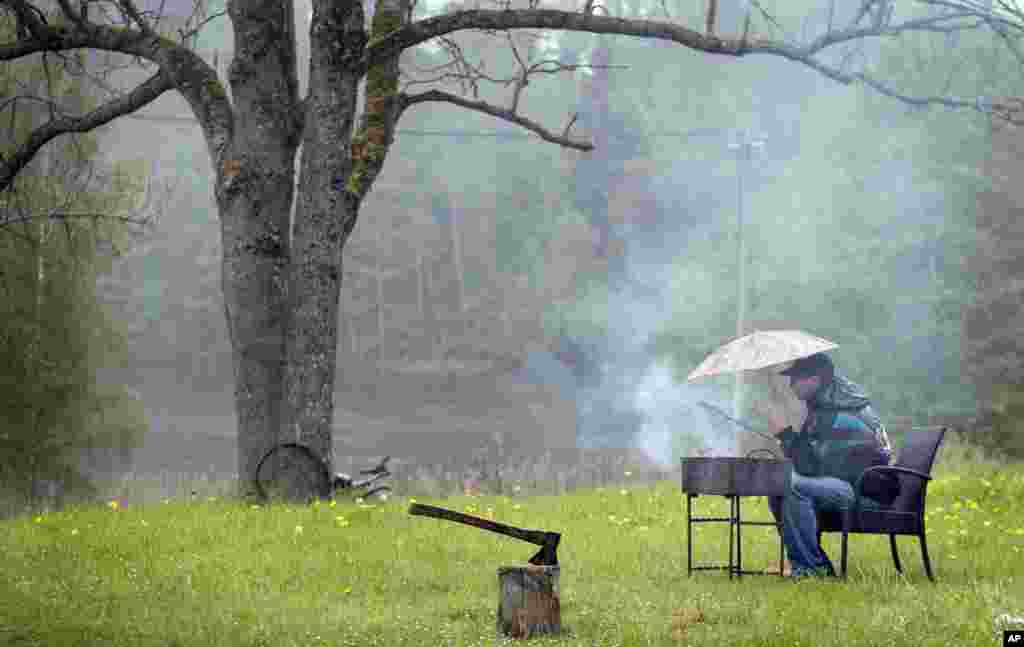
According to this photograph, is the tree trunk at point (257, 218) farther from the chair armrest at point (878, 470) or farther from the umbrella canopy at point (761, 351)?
the chair armrest at point (878, 470)

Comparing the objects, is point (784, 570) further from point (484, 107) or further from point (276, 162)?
point (276, 162)

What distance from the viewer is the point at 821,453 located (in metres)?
10.0

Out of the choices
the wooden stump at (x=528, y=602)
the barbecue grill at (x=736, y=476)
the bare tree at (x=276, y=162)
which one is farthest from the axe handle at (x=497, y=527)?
the bare tree at (x=276, y=162)

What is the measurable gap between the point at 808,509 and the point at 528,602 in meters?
2.97

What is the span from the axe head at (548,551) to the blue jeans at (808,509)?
100 inches

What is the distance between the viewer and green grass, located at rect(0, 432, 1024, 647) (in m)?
7.80

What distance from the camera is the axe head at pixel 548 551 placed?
7.88 meters

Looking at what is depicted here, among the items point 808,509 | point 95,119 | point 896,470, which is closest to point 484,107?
point 95,119

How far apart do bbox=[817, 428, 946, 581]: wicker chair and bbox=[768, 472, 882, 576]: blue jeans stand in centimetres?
10

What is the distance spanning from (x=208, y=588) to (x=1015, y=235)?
32901 mm

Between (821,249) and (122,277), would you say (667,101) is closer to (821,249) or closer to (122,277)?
(821,249)

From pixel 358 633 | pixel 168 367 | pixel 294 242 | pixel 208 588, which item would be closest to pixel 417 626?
pixel 358 633

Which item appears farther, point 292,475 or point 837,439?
point 292,475

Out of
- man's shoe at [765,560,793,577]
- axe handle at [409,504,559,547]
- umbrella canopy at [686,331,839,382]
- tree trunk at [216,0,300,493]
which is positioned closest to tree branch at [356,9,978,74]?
tree trunk at [216,0,300,493]
